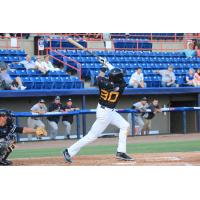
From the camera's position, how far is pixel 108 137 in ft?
56.6

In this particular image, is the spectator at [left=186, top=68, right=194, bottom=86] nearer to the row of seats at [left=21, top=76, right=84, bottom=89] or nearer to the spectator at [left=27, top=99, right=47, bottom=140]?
the row of seats at [left=21, top=76, right=84, bottom=89]

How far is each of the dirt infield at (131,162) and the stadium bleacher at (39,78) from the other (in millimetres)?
6896

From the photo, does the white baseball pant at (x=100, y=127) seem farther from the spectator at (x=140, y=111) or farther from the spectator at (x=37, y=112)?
the spectator at (x=140, y=111)

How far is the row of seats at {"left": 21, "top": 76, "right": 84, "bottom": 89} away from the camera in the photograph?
16.8 metres

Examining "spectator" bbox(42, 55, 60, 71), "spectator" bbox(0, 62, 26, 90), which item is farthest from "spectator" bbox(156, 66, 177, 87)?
"spectator" bbox(0, 62, 26, 90)

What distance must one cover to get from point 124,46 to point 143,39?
1.93m

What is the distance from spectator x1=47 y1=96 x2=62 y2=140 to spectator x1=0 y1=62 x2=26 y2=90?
1055 millimetres

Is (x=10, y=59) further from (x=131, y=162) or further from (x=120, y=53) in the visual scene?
(x=131, y=162)

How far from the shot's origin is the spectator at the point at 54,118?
16.2m

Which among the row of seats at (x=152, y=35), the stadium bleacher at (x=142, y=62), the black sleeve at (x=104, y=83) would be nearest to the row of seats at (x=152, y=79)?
the stadium bleacher at (x=142, y=62)

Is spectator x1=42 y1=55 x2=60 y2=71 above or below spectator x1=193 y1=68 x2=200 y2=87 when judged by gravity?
above

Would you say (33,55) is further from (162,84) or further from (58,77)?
(162,84)

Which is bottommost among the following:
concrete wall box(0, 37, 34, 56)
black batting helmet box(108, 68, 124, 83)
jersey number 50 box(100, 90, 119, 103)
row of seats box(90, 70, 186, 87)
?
jersey number 50 box(100, 90, 119, 103)

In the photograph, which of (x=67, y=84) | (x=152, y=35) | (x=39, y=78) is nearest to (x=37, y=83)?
(x=39, y=78)
